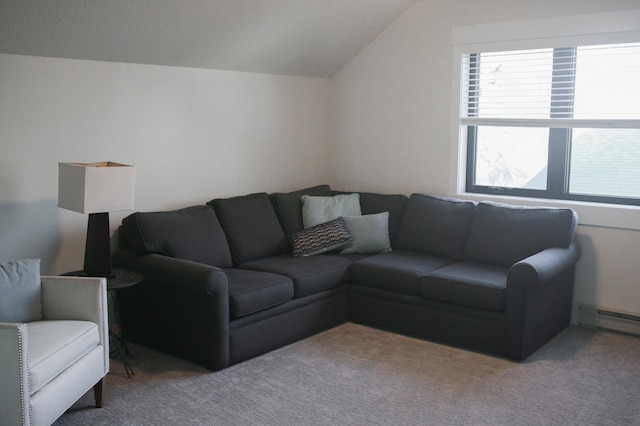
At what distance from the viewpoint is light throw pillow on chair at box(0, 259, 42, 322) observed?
312 cm

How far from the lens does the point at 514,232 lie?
4.49m

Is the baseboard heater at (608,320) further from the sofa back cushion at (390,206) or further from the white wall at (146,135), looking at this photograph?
the white wall at (146,135)

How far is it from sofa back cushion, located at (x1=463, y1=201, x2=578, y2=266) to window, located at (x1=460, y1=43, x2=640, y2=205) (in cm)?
44

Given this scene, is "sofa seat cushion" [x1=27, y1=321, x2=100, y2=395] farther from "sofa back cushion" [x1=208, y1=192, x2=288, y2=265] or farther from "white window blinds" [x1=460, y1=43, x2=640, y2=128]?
"white window blinds" [x1=460, y1=43, x2=640, y2=128]

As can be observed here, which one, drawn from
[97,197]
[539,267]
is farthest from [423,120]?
[97,197]

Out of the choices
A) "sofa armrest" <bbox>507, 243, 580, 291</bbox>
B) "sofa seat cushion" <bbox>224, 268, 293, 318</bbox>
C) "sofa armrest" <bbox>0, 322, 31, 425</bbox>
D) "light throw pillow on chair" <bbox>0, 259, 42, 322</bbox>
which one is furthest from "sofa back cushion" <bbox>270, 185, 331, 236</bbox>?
"sofa armrest" <bbox>0, 322, 31, 425</bbox>

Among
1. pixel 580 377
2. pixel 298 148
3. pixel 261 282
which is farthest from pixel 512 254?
pixel 298 148

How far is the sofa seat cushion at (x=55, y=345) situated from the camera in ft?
9.14

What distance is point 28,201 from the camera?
3900 millimetres

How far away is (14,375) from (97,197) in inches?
45.2

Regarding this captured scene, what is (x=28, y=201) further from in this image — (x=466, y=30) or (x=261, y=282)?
(x=466, y=30)

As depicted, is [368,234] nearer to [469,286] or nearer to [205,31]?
[469,286]

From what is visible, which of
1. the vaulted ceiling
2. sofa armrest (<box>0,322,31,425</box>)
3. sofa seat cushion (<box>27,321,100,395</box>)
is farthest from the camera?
the vaulted ceiling

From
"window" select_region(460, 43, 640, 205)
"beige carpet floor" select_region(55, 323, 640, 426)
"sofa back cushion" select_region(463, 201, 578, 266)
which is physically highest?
"window" select_region(460, 43, 640, 205)
